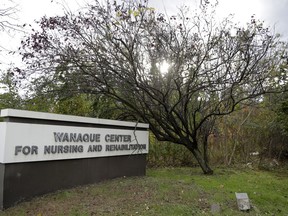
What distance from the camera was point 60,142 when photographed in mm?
6125

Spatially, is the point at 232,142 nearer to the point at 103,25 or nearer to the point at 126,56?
the point at 126,56

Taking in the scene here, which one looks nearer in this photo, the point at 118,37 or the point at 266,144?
the point at 118,37

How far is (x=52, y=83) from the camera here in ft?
27.9

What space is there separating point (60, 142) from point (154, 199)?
8.13ft

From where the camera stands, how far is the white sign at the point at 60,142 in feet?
16.9

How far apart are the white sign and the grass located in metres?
0.85

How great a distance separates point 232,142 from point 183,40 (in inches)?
266

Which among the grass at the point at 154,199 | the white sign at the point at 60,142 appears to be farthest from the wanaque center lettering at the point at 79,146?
the grass at the point at 154,199

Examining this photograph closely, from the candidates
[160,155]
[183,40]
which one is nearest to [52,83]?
[183,40]

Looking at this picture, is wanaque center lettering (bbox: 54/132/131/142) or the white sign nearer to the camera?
the white sign

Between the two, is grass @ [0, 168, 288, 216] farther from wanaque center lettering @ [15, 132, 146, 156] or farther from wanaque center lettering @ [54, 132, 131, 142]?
wanaque center lettering @ [54, 132, 131, 142]

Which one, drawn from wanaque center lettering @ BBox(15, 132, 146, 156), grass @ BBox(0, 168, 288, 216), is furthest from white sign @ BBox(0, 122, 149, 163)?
grass @ BBox(0, 168, 288, 216)

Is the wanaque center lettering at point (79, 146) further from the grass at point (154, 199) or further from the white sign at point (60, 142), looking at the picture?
the grass at point (154, 199)

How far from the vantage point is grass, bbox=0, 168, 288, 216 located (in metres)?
4.89
